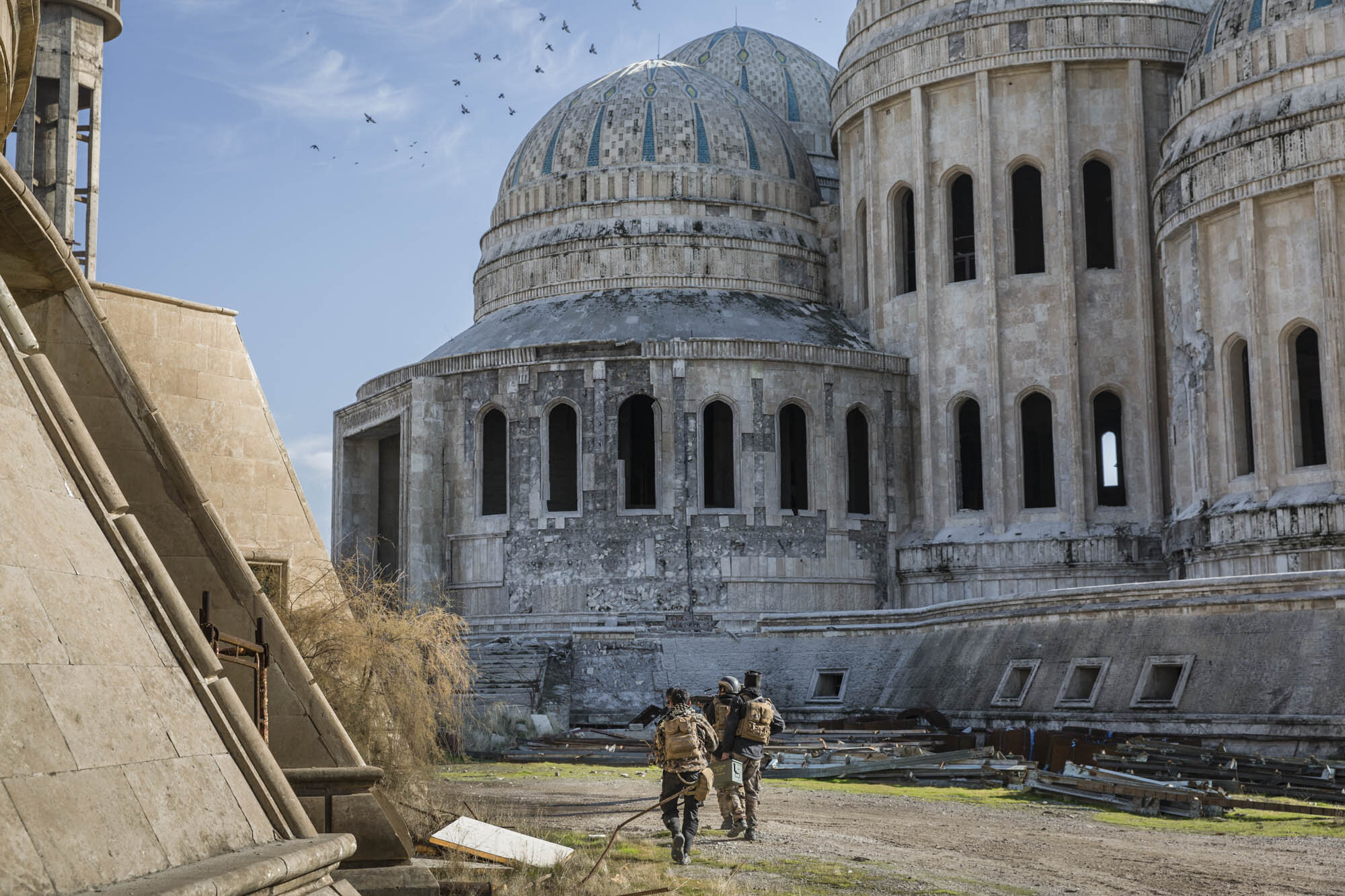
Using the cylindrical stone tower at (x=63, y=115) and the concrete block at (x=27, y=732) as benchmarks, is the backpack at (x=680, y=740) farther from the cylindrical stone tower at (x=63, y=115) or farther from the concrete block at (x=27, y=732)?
the cylindrical stone tower at (x=63, y=115)

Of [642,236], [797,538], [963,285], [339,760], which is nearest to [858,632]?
[797,538]

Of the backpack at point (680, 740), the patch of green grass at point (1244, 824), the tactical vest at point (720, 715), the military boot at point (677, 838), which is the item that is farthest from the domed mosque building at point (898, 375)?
the military boot at point (677, 838)

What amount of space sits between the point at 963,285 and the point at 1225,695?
1656 cm

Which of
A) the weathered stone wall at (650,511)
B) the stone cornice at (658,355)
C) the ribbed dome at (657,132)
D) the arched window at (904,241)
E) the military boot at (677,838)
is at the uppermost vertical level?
the ribbed dome at (657,132)

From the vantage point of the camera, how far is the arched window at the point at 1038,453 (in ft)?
128

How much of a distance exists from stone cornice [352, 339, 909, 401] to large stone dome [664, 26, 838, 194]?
12984 mm

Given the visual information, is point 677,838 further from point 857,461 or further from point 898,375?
point 898,375

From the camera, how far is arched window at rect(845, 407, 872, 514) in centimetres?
3866

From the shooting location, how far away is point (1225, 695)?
24234 millimetres

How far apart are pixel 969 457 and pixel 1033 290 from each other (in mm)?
4290

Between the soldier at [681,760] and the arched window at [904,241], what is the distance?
2586cm

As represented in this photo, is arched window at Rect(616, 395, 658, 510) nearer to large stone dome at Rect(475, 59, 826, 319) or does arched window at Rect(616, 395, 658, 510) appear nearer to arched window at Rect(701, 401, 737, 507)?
arched window at Rect(701, 401, 737, 507)

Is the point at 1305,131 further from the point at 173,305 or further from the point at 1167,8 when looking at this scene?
the point at 173,305

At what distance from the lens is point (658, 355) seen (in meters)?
36.7
